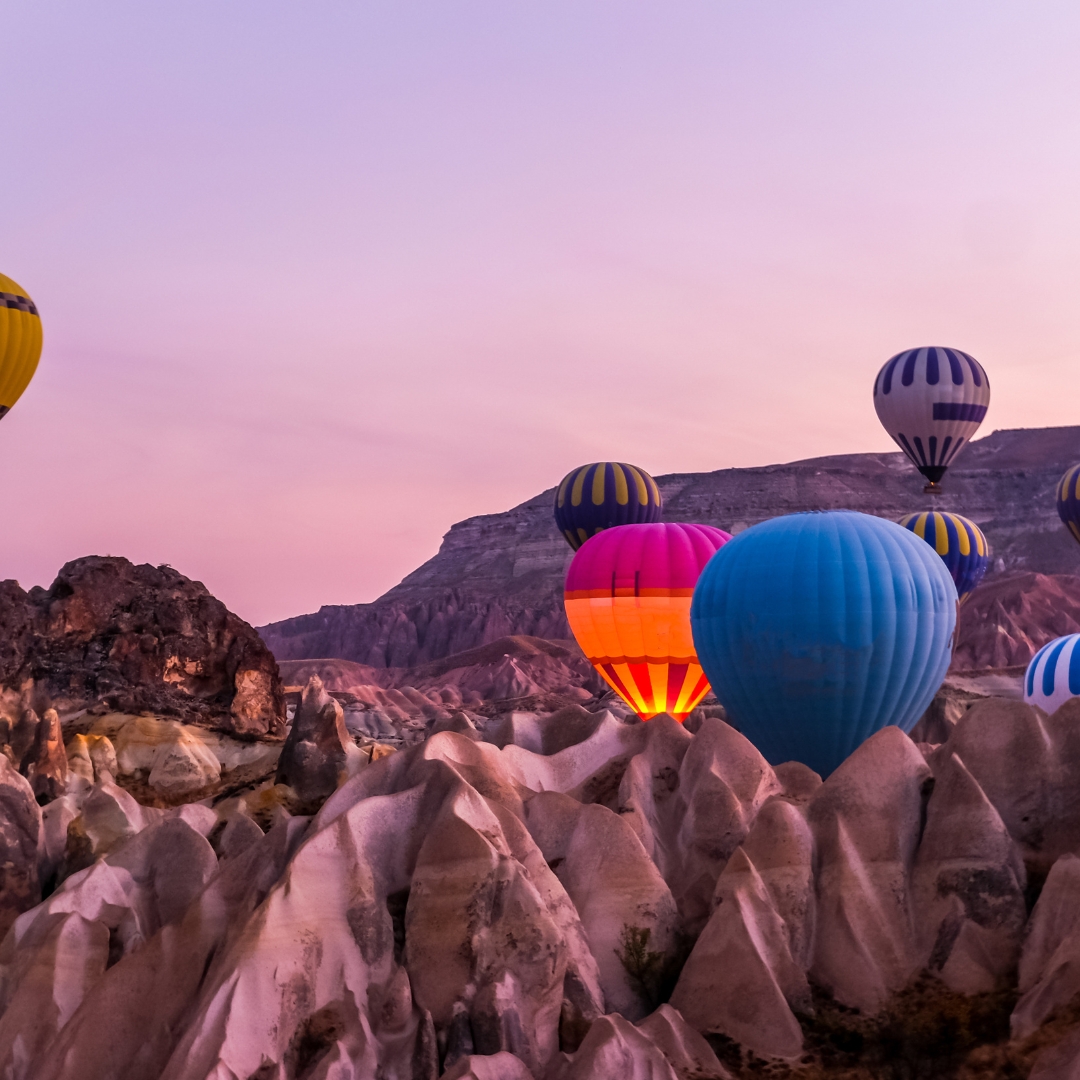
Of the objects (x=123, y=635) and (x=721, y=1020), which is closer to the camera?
(x=721, y=1020)

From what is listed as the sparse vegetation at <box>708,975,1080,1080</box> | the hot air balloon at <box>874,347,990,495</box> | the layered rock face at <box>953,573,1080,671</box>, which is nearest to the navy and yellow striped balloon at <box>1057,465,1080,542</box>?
the hot air balloon at <box>874,347,990,495</box>

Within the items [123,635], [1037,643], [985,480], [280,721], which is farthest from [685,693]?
[985,480]

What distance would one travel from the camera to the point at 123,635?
1839 inches

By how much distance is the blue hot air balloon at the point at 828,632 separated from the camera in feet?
95.2

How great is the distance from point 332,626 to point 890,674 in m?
164

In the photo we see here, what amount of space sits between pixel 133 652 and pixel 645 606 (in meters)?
17.7

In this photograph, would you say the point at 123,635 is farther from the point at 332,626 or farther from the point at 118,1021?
the point at 332,626

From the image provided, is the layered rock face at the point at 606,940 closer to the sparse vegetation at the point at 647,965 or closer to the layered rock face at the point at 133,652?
the sparse vegetation at the point at 647,965

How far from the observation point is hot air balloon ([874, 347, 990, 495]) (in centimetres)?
7150

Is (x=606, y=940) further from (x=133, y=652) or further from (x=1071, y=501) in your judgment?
(x=1071, y=501)

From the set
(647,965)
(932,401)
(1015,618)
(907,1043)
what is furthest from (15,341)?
(1015,618)

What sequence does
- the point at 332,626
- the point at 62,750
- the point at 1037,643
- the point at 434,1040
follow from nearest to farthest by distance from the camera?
the point at 434,1040, the point at 62,750, the point at 1037,643, the point at 332,626

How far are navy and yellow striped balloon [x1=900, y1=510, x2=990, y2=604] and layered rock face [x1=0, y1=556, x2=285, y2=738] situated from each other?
161 ft

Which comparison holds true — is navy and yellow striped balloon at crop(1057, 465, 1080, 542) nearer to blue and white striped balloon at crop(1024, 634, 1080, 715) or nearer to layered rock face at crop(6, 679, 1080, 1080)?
blue and white striped balloon at crop(1024, 634, 1080, 715)
